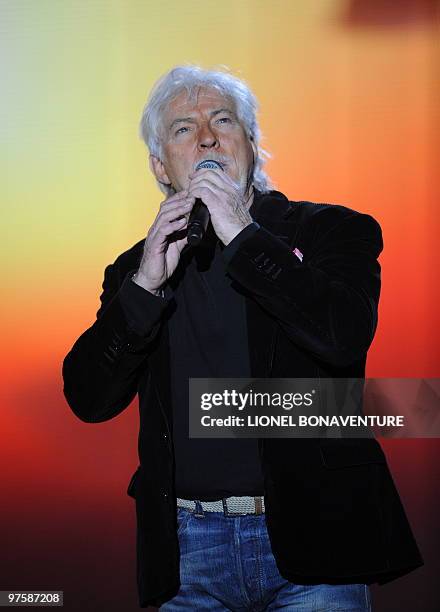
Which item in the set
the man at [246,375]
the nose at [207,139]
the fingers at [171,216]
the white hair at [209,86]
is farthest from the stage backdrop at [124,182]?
the fingers at [171,216]

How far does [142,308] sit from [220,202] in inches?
8.4

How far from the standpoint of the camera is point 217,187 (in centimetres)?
139

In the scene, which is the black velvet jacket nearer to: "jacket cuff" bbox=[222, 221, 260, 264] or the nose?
"jacket cuff" bbox=[222, 221, 260, 264]

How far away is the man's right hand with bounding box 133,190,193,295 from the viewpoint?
4.63 ft

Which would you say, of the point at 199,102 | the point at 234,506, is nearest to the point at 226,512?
the point at 234,506

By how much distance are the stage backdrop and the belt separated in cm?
119

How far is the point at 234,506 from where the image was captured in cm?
141

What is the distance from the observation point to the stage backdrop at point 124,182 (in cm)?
252

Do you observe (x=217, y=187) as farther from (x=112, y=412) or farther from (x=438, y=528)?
(x=438, y=528)

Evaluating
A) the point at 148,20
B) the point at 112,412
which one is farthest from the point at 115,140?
the point at 112,412

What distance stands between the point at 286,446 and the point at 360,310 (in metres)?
0.24

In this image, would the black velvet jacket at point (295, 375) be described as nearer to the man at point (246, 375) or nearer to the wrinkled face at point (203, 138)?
the man at point (246, 375)

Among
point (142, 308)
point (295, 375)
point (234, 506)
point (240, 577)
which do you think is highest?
point (142, 308)

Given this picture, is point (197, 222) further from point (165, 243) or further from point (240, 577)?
point (240, 577)
